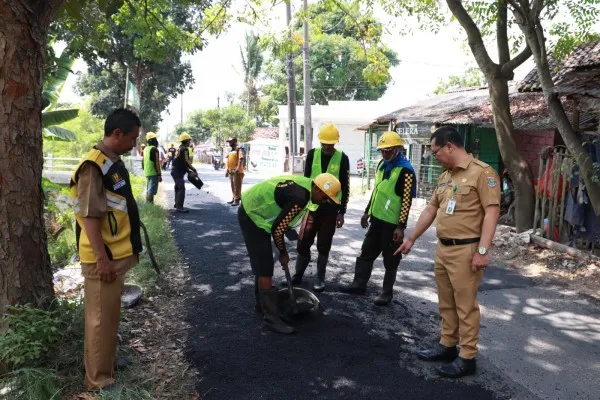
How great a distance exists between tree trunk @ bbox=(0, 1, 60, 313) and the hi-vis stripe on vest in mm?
488

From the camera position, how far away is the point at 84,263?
302cm

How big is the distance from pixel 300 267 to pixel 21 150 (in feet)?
10.3

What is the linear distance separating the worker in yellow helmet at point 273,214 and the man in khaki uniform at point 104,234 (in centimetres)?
129

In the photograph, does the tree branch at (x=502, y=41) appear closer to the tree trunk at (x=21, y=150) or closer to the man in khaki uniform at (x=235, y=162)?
the man in khaki uniform at (x=235, y=162)

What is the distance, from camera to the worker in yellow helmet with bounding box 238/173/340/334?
4.04 metres

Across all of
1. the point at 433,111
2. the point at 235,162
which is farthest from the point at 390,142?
the point at 433,111

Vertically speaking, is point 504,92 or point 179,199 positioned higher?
point 504,92

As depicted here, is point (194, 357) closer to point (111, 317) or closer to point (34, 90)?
point (111, 317)

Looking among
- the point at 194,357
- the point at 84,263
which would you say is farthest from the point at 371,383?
the point at 84,263

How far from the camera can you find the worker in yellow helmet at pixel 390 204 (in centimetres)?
481

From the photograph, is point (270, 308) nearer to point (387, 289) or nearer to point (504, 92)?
point (387, 289)

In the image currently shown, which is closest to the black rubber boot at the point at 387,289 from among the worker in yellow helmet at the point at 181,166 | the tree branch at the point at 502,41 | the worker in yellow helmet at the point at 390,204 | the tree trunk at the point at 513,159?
the worker in yellow helmet at the point at 390,204

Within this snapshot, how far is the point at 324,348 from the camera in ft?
12.9

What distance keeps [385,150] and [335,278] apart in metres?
1.93
